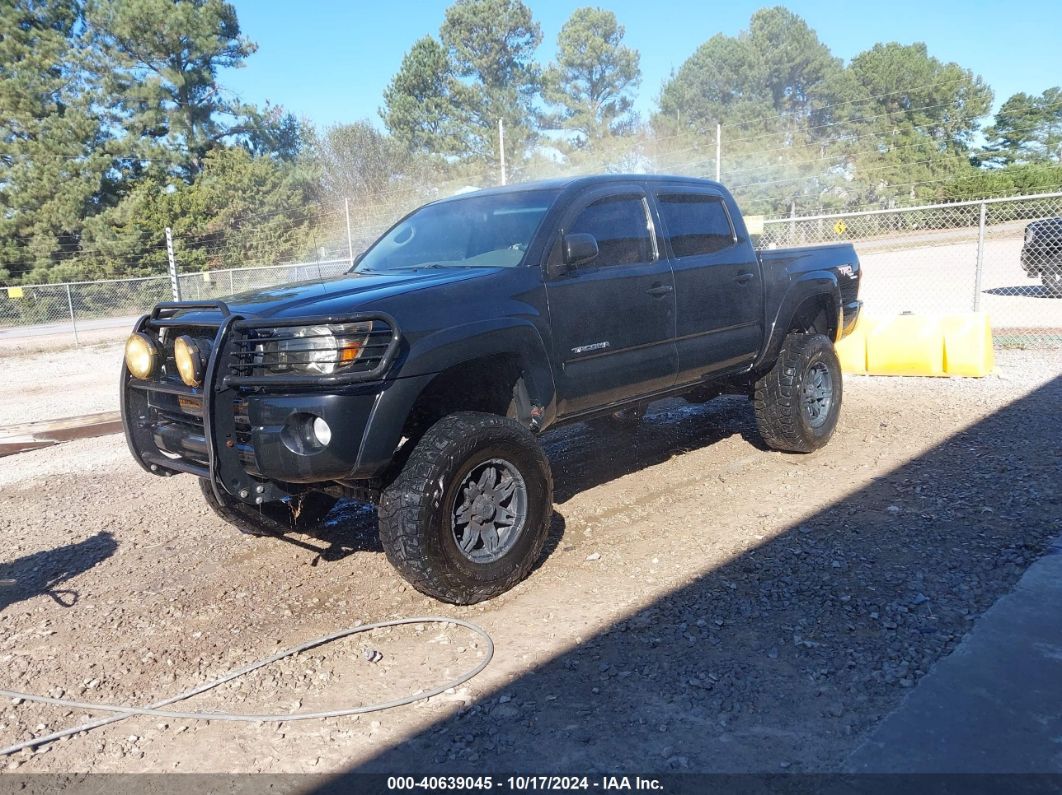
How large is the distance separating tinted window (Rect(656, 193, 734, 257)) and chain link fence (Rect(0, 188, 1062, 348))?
427 centimetres

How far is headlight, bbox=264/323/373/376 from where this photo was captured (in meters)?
3.65

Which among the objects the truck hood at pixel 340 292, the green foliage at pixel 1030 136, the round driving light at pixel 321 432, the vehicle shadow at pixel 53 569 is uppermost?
the green foliage at pixel 1030 136

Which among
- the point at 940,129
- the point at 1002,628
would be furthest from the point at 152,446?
the point at 940,129

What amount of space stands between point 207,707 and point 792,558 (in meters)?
2.89

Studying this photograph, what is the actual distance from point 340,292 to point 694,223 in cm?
262

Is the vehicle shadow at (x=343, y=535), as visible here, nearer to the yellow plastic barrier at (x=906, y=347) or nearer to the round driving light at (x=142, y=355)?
the round driving light at (x=142, y=355)

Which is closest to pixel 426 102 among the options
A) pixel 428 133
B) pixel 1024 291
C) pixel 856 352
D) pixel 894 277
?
pixel 428 133

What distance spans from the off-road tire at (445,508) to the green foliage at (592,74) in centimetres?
4316

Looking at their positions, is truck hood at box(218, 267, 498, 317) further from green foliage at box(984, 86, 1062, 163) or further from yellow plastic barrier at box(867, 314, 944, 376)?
green foliage at box(984, 86, 1062, 163)

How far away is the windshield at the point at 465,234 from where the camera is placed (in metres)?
4.70

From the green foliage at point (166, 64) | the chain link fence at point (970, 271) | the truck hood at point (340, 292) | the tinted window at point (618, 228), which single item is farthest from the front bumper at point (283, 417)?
the green foliage at point (166, 64)

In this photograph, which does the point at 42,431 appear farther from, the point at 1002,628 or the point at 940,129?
the point at 940,129

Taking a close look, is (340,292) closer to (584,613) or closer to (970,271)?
(584,613)

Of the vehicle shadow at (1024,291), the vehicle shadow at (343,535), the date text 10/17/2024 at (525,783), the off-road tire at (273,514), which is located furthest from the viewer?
the vehicle shadow at (1024,291)
